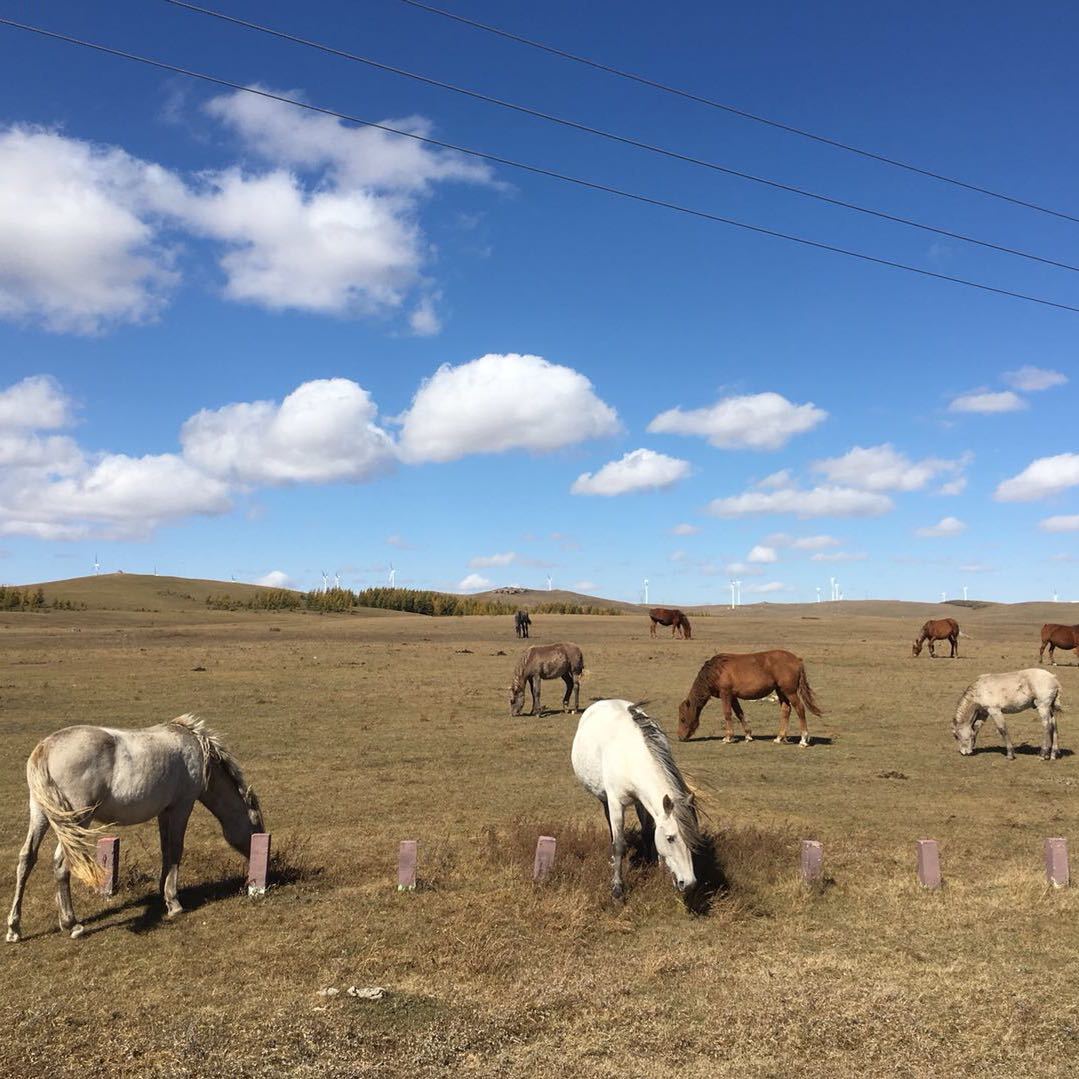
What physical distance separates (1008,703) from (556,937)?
1408 cm

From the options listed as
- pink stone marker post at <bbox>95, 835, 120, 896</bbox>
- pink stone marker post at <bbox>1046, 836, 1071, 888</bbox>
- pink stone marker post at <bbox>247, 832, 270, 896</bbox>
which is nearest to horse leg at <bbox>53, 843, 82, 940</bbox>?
pink stone marker post at <bbox>95, 835, 120, 896</bbox>

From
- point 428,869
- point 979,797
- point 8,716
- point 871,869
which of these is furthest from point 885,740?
point 8,716

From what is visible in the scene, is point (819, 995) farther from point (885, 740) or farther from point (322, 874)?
point (885, 740)

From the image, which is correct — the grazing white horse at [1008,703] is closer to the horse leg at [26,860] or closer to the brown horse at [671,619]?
the horse leg at [26,860]

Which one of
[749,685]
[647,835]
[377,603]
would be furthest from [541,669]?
[377,603]

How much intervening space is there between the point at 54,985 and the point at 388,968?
2735mm

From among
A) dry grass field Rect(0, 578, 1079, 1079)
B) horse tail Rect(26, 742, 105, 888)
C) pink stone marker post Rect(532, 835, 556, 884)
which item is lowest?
dry grass field Rect(0, 578, 1079, 1079)

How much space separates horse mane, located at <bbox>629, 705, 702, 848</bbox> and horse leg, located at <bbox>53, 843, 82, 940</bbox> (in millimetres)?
5803

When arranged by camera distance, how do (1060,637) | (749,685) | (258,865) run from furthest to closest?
1. (1060,637)
2. (749,685)
3. (258,865)

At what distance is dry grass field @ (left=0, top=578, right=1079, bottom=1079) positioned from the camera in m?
6.35

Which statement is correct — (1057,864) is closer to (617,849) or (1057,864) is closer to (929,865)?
(929,865)

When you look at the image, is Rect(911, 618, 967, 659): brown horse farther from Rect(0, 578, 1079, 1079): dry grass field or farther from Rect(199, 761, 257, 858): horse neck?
Rect(199, 761, 257, 858): horse neck

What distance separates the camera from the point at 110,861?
9867 mm

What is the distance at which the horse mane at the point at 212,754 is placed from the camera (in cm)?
977
